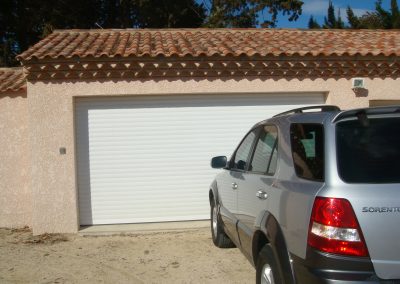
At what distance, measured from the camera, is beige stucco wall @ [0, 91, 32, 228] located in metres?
8.87

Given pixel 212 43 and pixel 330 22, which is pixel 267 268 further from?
pixel 330 22

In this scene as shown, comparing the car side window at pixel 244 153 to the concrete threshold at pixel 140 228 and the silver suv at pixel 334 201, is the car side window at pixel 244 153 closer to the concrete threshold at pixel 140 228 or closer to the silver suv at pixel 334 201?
the silver suv at pixel 334 201

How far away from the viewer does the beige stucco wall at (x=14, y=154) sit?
8867 mm

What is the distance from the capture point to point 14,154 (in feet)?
29.1

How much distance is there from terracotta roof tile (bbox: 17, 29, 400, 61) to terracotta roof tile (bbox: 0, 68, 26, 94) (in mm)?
787

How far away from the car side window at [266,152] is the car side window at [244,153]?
318 millimetres

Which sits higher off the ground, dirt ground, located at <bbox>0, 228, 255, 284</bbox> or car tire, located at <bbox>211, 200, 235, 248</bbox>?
car tire, located at <bbox>211, 200, 235, 248</bbox>

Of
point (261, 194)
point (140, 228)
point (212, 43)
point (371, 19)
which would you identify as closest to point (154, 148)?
point (140, 228)

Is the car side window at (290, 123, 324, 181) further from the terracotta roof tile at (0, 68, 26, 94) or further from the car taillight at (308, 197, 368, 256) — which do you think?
the terracotta roof tile at (0, 68, 26, 94)

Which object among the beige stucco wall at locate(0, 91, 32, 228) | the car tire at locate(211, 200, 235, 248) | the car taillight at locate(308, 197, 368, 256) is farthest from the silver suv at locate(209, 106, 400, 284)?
the beige stucco wall at locate(0, 91, 32, 228)

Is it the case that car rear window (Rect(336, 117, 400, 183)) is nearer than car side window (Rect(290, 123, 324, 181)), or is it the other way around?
car rear window (Rect(336, 117, 400, 183))

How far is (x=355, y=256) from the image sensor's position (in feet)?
9.27

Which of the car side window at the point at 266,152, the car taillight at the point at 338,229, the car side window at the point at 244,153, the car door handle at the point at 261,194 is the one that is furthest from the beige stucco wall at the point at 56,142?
the car taillight at the point at 338,229

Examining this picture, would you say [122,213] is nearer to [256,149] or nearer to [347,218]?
[256,149]
